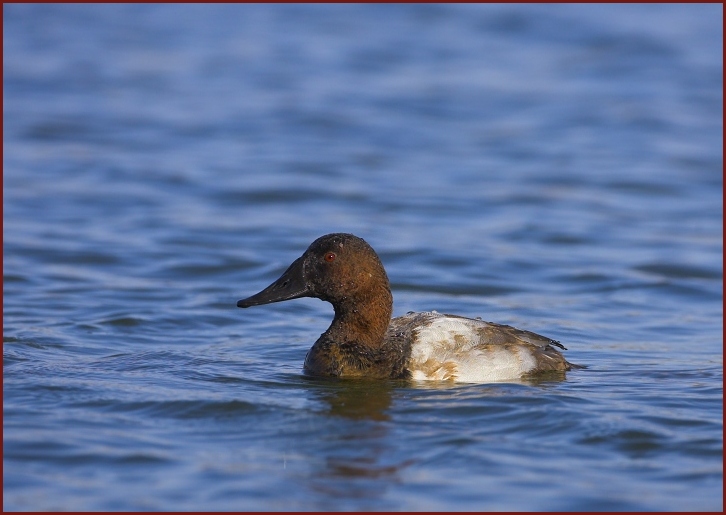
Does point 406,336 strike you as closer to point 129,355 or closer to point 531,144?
point 129,355

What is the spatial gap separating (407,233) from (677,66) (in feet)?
41.7

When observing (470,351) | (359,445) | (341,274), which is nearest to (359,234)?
(341,274)

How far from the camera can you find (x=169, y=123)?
70.2 ft

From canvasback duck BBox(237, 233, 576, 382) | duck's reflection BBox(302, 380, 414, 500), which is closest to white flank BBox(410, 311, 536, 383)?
canvasback duck BBox(237, 233, 576, 382)

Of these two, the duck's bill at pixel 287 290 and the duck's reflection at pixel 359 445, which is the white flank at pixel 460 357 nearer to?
the duck's reflection at pixel 359 445

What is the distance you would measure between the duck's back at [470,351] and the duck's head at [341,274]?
385mm

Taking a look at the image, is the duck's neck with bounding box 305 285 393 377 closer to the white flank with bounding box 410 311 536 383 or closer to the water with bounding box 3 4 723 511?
the water with bounding box 3 4 723 511

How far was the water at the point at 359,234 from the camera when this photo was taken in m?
7.11

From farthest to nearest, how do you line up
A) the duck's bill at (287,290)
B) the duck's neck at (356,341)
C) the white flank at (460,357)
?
the duck's bill at (287,290), the duck's neck at (356,341), the white flank at (460,357)

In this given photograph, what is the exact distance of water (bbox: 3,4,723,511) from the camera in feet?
23.3

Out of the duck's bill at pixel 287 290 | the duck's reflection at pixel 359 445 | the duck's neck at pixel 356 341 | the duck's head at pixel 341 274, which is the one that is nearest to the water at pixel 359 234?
the duck's reflection at pixel 359 445

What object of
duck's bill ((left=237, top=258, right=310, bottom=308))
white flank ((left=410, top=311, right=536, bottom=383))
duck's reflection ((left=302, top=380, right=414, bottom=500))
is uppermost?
duck's bill ((left=237, top=258, right=310, bottom=308))

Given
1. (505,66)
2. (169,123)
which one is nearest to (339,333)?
(169,123)

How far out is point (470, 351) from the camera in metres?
8.98
